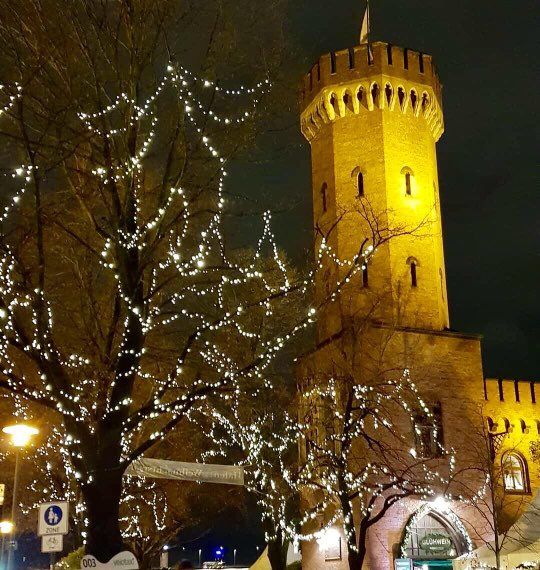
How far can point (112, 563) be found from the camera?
9.88m

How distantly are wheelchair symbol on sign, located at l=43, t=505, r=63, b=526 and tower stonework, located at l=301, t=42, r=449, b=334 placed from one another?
54.3 ft

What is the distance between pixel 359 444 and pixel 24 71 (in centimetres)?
1778

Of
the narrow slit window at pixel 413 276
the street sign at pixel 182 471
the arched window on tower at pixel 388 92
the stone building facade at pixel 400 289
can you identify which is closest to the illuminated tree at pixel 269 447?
the stone building facade at pixel 400 289

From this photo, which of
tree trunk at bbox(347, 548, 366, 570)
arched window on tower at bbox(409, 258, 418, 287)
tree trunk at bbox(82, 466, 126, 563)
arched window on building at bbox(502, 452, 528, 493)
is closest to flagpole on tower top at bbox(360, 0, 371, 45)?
arched window on tower at bbox(409, 258, 418, 287)

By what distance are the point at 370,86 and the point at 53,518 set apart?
22201mm

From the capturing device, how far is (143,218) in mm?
11891

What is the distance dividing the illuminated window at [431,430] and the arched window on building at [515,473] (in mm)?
4539

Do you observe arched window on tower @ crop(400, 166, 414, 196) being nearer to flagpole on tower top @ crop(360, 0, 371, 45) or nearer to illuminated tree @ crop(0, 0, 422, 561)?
flagpole on tower top @ crop(360, 0, 371, 45)

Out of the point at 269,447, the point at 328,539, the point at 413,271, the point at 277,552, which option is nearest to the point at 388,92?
the point at 413,271

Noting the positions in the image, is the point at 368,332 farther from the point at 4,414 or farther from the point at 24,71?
the point at 24,71

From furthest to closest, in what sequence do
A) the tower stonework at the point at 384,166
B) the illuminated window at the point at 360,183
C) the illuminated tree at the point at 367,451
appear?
the illuminated window at the point at 360,183
the tower stonework at the point at 384,166
the illuminated tree at the point at 367,451

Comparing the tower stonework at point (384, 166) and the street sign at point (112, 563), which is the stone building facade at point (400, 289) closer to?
the tower stonework at point (384, 166)

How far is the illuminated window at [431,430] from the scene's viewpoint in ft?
87.1

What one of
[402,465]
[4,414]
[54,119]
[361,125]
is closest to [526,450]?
[402,465]
